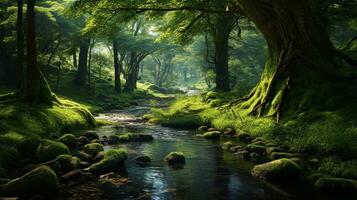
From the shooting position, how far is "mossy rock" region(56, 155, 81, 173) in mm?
→ 12250

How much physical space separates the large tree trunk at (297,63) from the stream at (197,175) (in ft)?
13.8

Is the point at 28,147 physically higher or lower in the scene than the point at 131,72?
lower

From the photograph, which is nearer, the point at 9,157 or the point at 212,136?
the point at 9,157

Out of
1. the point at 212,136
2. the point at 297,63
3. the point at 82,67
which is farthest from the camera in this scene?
the point at 82,67

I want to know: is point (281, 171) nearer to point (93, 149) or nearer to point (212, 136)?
point (93, 149)

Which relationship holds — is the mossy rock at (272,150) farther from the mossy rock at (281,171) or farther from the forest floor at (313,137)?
the mossy rock at (281,171)

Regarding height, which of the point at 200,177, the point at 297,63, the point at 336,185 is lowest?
the point at 200,177

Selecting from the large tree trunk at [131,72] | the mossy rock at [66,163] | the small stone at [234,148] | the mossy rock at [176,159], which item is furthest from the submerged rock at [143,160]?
the large tree trunk at [131,72]

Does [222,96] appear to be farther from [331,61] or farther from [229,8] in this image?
[331,61]

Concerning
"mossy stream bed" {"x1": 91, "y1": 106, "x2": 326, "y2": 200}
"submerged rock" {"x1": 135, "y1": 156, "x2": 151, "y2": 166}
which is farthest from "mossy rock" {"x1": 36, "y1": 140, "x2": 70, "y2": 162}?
"submerged rock" {"x1": 135, "y1": 156, "x2": 151, "y2": 166}

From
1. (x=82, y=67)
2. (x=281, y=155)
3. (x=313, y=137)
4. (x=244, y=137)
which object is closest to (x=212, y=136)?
(x=244, y=137)

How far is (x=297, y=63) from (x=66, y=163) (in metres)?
12.9

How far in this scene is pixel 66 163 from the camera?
40.6 feet

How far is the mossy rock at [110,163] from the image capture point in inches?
496
